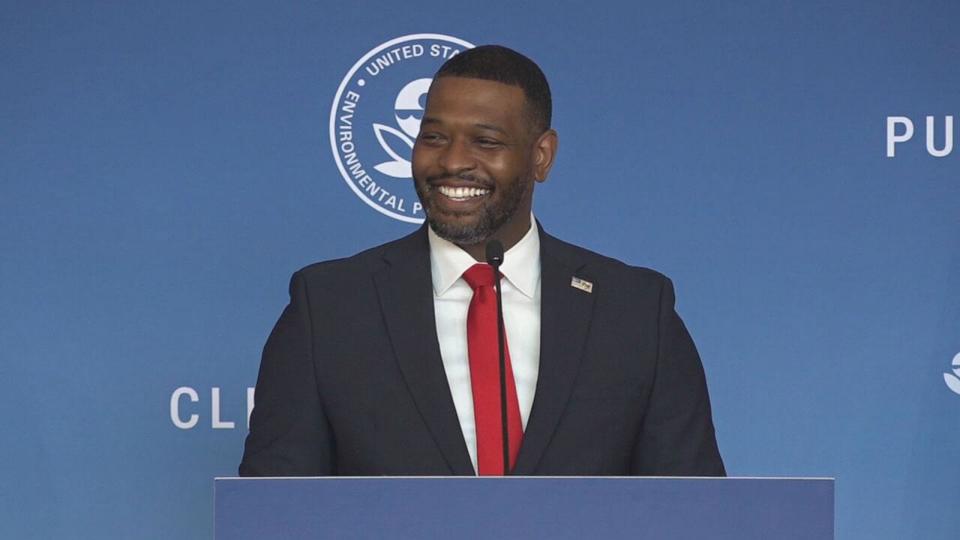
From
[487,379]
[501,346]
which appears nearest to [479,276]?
[487,379]

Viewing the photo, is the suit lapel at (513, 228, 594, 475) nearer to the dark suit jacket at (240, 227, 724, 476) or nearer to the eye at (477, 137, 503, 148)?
the dark suit jacket at (240, 227, 724, 476)

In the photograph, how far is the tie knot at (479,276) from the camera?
1.92 m

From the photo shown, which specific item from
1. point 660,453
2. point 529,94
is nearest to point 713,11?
point 529,94

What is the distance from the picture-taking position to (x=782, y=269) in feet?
9.03

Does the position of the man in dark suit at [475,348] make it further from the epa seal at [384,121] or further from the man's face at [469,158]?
the epa seal at [384,121]

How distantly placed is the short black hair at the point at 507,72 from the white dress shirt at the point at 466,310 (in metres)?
0.17

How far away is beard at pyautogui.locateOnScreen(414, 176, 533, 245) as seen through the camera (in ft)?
6.32

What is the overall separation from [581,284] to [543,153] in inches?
7.9

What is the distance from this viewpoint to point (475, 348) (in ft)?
6.20

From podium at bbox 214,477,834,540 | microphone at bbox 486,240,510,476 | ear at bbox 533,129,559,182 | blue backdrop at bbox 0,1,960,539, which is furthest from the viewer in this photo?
blue backdrop at bbox 0,1,960,539

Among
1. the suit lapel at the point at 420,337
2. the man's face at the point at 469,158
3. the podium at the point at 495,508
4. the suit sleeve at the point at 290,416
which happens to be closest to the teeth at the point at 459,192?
the man's face at the point at 469,158

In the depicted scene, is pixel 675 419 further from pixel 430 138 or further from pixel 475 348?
pixel 430 138

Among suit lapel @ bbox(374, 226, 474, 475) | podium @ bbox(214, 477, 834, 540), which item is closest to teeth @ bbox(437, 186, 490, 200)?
suit lapel @ bbox(374, 226, 474, 475)

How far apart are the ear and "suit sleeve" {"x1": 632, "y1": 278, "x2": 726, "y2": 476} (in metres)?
0.25
